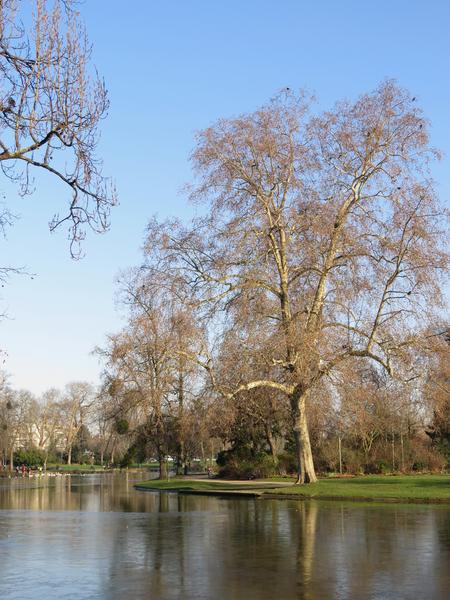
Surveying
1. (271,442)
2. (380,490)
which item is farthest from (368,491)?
(271,442)

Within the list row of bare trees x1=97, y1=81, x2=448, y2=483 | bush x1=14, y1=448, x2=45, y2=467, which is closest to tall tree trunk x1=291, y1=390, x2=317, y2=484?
row of bare trees x1=97, y1=81, x2=448, y2=483

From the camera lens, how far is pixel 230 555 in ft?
43.7

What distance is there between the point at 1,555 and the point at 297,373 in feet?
56.8

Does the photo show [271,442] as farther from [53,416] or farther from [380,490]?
[53,416]

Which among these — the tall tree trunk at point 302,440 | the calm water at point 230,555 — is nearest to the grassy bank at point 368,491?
the tall tree trunk at point 302,440

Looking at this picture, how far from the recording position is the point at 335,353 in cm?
3027

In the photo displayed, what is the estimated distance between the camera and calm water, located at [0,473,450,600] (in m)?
10.0

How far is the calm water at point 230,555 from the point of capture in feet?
32.9

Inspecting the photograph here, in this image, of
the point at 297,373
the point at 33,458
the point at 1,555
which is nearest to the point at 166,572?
the point at 1,555

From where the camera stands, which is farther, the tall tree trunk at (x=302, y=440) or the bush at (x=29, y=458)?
the bush at (x=29, y=458)

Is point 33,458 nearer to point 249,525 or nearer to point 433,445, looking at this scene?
point 433,445

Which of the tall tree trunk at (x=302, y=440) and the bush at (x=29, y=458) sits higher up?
the tall tree trunk at (x=302, y=440)

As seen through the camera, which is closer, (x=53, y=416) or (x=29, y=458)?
(x=29, y=458)

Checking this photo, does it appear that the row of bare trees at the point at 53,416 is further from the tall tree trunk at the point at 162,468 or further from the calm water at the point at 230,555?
the calm water at the point at 230,555
